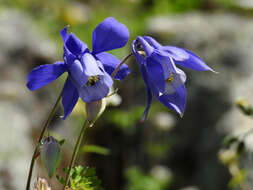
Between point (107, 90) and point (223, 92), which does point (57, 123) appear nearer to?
point (223, 92)

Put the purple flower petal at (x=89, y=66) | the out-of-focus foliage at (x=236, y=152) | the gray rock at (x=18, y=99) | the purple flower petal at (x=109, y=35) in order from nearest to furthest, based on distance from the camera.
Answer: the purple flower petal at (x=89, y=66) < the purple flower petal at (x=109, y=35) < the out-of-focus foliage at (x=236, y=152) < the gray rock at (x=18, y=99)

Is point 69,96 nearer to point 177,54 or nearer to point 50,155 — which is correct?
point 50,155

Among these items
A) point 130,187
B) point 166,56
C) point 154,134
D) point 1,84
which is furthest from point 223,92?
point 166,56

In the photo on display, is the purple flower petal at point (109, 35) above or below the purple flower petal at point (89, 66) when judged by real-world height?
above

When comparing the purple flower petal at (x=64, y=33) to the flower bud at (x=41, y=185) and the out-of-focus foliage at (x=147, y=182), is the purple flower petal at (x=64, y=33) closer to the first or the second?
the flower bud at (x=41, y=185)

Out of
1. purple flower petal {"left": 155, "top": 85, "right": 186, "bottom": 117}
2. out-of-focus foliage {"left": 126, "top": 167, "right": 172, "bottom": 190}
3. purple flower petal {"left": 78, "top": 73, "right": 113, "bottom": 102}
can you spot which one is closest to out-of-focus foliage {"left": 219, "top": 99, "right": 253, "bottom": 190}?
purple flower petal {"left": 155, "top": 85, "right": 186, "bottom": 117}

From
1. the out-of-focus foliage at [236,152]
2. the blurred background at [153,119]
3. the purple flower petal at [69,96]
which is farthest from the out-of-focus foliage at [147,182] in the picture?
the purple flower petal at [69,96]

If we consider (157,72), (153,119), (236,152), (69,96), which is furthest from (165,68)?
(153,119)
